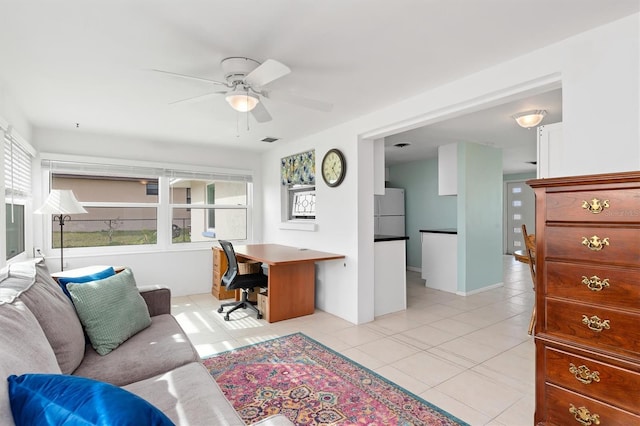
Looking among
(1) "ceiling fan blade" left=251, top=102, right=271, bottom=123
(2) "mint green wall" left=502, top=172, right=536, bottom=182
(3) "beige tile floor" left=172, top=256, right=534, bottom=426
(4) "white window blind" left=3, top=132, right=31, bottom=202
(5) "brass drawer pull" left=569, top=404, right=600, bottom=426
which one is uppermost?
(2) "mint green wall" left=502, top=172, right=536, bottom=182

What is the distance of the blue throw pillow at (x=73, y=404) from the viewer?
2.26 ft

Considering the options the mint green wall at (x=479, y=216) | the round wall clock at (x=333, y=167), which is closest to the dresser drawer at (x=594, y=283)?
the round wall clock at (x=333, y=167)

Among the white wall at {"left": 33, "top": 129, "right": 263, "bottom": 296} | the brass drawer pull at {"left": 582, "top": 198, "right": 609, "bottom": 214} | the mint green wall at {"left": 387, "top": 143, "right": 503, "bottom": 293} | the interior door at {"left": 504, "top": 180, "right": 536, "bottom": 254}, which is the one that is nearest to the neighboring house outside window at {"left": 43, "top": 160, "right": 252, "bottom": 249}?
the white wall at {"left": 33, "top": 129, "right": 263, "bottom": 296}

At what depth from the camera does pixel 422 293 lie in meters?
5.16

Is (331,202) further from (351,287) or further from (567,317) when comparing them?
(567,317)

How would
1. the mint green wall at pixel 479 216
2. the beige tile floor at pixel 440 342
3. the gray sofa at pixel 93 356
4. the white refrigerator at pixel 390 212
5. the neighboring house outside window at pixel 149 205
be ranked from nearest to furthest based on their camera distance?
the gray sofa at pixel 93 356 → the beige tile floor at pixel 440 342 → the neighboring house outside window at pixel 149 205 → the mint green wall at pixel 479 216 → the white refrigerator at pixel 390 212

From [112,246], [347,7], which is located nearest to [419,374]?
[347,7]

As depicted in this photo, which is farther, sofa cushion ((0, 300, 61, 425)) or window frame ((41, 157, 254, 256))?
window frame ((41, 157, 254, 256))

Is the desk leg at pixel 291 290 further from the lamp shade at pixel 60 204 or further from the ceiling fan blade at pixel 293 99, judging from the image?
the lamp shade at pixel 60 204

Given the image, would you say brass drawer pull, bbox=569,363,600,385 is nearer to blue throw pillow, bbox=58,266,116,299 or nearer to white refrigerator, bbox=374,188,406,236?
blue throw pillow, bbox=58,266,116,299

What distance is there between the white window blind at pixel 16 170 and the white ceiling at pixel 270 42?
1.41ft

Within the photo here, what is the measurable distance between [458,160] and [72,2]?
189 inches

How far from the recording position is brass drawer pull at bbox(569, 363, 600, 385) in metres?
1.51

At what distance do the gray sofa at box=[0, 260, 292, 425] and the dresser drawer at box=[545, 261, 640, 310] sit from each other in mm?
1415
